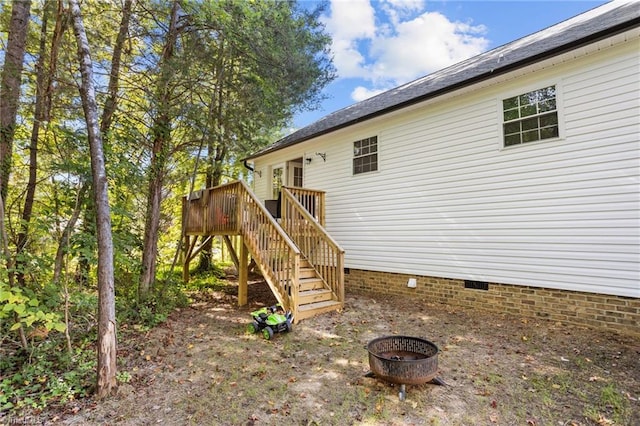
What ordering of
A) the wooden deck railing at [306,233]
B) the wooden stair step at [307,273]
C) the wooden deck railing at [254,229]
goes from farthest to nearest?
the wooden deck railing at [306,233] < the wooden stair step at [307,273] < the wooden deck railing at [254,229]

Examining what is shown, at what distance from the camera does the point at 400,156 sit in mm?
7359

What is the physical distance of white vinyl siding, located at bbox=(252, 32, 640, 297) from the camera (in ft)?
14.9

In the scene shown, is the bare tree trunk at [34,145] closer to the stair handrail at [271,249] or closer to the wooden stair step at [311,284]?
the stair handrail at [271,249]

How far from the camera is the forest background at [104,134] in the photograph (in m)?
3.51

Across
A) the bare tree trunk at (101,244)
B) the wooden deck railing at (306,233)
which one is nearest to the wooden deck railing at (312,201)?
the wooden deck railing at (306,233)

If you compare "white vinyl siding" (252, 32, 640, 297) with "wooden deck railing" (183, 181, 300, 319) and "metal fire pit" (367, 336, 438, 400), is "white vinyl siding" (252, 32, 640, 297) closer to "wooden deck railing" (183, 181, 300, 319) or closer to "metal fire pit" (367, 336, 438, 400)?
"wooden deck railing" (183, 181, 300, 319)

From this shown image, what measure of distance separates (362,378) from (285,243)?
9.43 ft

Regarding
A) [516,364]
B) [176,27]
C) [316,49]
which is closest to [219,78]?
[176,27]

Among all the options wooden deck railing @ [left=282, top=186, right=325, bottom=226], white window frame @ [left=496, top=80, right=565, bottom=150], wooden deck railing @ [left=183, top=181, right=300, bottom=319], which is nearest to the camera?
white window frame @ [left=496, top=80, right=565, bottom=150]

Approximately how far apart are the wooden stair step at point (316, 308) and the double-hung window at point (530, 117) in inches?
173

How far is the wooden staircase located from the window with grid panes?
1437 millimetres

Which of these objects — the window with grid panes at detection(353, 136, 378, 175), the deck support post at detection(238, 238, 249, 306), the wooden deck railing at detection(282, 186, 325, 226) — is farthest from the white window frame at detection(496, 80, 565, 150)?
the deck support post at detection(238, 238, 249, 306)

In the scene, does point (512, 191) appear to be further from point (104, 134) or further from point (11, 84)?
point (11, 84)

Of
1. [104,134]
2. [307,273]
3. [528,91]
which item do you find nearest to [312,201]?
[307,273]
